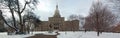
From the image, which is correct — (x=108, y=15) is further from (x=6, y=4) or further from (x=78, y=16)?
(x=78, y=16)

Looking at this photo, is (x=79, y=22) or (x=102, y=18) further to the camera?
(x=79, y=22)

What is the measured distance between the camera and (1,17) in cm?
4038

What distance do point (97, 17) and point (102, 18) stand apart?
1948 millimetres

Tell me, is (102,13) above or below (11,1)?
below

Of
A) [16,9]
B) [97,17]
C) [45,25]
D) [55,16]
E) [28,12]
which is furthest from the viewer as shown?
[55,16]

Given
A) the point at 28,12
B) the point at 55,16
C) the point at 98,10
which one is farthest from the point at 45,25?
the point at 98,10

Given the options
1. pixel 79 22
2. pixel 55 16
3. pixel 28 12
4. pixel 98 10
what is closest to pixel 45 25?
pixel 55 16

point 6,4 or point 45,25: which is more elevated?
point 6,4

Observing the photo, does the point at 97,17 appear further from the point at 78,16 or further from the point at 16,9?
the point at 78,16

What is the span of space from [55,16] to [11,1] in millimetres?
82996

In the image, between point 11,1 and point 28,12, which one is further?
point 28,12

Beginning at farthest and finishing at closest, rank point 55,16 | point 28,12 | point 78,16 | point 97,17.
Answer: point 55,16 < point 78,16 < point 28,12 < point 97,17

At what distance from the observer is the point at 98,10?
39.0m

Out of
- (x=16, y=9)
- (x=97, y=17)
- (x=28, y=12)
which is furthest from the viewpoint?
(x=28, y=12)
